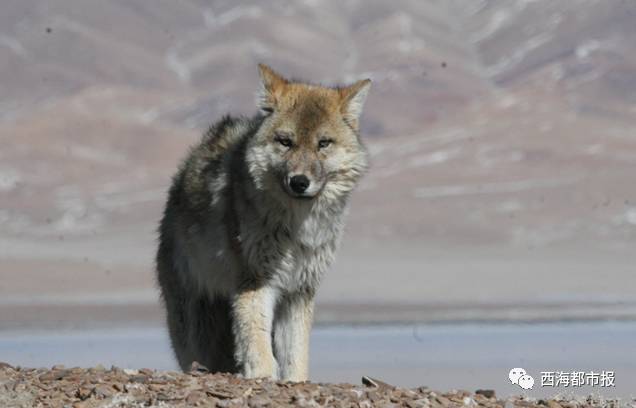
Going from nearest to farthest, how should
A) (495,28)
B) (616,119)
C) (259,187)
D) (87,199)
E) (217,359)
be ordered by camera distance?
(259,187) → (217,359) → (87,199) → (616,119) → (495,28)

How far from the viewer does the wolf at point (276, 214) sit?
277 inches

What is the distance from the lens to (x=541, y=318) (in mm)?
17578

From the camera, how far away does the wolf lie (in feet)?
23.1

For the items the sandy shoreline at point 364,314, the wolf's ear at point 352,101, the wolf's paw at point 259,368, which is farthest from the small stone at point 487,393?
the sandy shoreline at point 364,314

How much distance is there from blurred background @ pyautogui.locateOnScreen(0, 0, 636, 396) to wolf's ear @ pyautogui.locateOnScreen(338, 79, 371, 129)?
18.2 metres

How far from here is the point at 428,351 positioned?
1226 centimetres

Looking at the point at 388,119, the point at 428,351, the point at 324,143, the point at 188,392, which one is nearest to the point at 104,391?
the point at 188,392

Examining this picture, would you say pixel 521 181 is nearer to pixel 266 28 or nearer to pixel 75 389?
pixel 266 28

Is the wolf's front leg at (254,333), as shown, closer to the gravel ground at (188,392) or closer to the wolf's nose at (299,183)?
the gravel ground at (188,392)

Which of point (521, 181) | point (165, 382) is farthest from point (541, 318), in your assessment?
point (521, 181)

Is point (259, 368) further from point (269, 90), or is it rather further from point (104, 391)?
point (269, 90)

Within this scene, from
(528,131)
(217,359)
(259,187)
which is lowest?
(217,359)

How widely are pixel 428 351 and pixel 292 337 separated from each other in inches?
198

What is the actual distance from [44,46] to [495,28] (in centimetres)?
1720
